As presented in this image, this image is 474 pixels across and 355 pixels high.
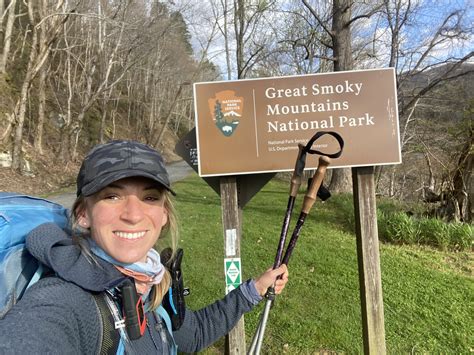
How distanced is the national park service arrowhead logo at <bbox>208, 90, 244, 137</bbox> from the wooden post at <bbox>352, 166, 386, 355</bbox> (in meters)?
0.99

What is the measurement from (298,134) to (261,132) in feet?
0.89

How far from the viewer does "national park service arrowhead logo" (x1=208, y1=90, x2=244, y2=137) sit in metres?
2.71

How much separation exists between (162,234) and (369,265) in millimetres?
1759

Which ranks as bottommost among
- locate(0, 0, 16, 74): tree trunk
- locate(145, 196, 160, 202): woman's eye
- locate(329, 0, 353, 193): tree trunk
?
locate(145, 196, 160, 202): woman's eye

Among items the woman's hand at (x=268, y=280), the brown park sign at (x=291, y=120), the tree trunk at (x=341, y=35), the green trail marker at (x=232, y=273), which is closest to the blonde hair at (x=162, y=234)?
the woman's hand at (x=268, y=280)

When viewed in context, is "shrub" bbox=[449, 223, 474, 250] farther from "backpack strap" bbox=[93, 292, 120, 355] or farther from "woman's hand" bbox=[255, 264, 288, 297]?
"backpack strap" bbox=[93, 292, 120, 355]

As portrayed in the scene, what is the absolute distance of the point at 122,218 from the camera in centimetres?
132

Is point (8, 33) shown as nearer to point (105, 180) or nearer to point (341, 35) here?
point (341, 35)

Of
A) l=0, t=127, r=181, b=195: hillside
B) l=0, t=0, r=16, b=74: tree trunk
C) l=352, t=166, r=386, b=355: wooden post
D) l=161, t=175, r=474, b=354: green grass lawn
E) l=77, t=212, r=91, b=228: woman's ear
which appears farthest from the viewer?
l=0, t=0, r=16, b=74: tree trunk

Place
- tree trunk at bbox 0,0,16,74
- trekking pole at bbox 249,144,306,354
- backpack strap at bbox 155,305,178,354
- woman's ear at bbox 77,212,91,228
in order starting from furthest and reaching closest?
tree trunk at bbox 0,0,16,74
trekking pole at bbox 249,144,306,354
backpack strap at bbox 155,305,178,354
woman's ear at bbox 77,212,91,228

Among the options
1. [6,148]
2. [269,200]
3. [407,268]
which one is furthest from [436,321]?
[6,148]

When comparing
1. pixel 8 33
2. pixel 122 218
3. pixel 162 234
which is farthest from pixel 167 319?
pixel 8 33

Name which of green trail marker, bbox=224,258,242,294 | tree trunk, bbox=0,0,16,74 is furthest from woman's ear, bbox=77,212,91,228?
tree trunk, bbox=0,0,16,74

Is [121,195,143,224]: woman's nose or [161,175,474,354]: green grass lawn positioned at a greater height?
[121,195,143,224]: woman's nose
